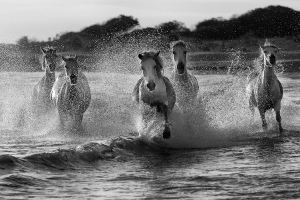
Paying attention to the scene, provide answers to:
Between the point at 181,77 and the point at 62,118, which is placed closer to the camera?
the point at 181,77

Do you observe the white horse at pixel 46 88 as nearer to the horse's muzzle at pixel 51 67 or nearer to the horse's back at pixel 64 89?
the horse's muzzle at pixel 51 67

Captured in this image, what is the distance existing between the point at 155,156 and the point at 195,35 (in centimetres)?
1648

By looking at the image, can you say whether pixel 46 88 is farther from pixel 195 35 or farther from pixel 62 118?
pixel 195 35

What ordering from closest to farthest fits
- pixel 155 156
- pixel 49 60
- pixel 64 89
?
pixel 155 156
pixel 64 89
pixel 49 60

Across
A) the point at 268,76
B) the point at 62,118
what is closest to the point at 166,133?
the point at 268,76

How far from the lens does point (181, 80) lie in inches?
650

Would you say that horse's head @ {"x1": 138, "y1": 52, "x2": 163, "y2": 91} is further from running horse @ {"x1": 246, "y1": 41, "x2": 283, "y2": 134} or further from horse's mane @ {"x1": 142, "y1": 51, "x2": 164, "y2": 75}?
running horse @ {"x1": 246, "y1": 41, "x2": 283, "y2": 134}

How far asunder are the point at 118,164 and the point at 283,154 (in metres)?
2.65

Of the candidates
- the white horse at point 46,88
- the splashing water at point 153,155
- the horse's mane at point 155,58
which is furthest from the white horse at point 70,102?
the horse's mane at point 155,58

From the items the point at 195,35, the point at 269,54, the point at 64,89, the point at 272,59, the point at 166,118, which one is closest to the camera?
the point at 166,118

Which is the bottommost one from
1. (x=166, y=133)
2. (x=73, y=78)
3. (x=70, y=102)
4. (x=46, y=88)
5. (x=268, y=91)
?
(x=166, y=133)

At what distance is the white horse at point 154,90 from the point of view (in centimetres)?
1386

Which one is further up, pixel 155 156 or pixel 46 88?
pixel 46 88

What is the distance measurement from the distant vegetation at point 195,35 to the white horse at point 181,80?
903 cm
